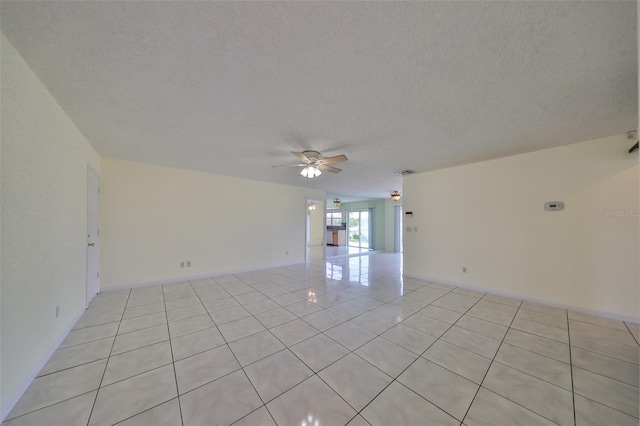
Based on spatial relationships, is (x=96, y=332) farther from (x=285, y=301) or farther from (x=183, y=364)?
(x=285, y=301)

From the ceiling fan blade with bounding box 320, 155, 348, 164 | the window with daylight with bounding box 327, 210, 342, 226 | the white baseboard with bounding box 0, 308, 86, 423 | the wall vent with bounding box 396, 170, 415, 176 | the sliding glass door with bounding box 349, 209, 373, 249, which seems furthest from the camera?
the window with daylight with bounding box 327, 210, 342, 226

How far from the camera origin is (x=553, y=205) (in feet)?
10.5

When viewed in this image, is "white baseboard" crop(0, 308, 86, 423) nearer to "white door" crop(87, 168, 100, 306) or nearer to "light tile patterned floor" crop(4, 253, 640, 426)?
"light tile patterned floor" crop(4, 253, 640, 426)

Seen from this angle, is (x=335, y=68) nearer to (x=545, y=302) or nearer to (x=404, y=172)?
(x=404, y=172)

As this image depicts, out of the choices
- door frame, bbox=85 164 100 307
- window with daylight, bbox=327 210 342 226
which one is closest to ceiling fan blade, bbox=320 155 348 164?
door frame, bbox=85 164 100 307

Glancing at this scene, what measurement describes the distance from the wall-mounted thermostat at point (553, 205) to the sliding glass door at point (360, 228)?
694 centimetres

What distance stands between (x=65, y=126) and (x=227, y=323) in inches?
111

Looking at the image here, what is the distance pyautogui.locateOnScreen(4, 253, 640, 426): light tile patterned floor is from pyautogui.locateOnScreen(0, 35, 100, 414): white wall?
314mm

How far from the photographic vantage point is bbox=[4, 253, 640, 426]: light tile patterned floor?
141 centimetres

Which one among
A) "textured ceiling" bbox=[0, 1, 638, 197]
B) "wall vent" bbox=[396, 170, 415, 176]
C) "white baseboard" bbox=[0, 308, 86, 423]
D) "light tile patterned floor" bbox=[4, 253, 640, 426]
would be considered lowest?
"light tile patterned floor" bbox=[4, 253, 640, 426]

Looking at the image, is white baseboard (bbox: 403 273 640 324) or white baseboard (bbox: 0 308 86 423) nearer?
white baseboard (bbox: 0 308 86 423)

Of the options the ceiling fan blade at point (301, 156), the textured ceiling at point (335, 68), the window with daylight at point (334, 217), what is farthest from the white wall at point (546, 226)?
the window with daylight at point (334, 217)

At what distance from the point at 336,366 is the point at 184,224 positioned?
4241 millimetres

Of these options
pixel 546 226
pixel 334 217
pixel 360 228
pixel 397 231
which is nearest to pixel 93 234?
pixel 546 226
